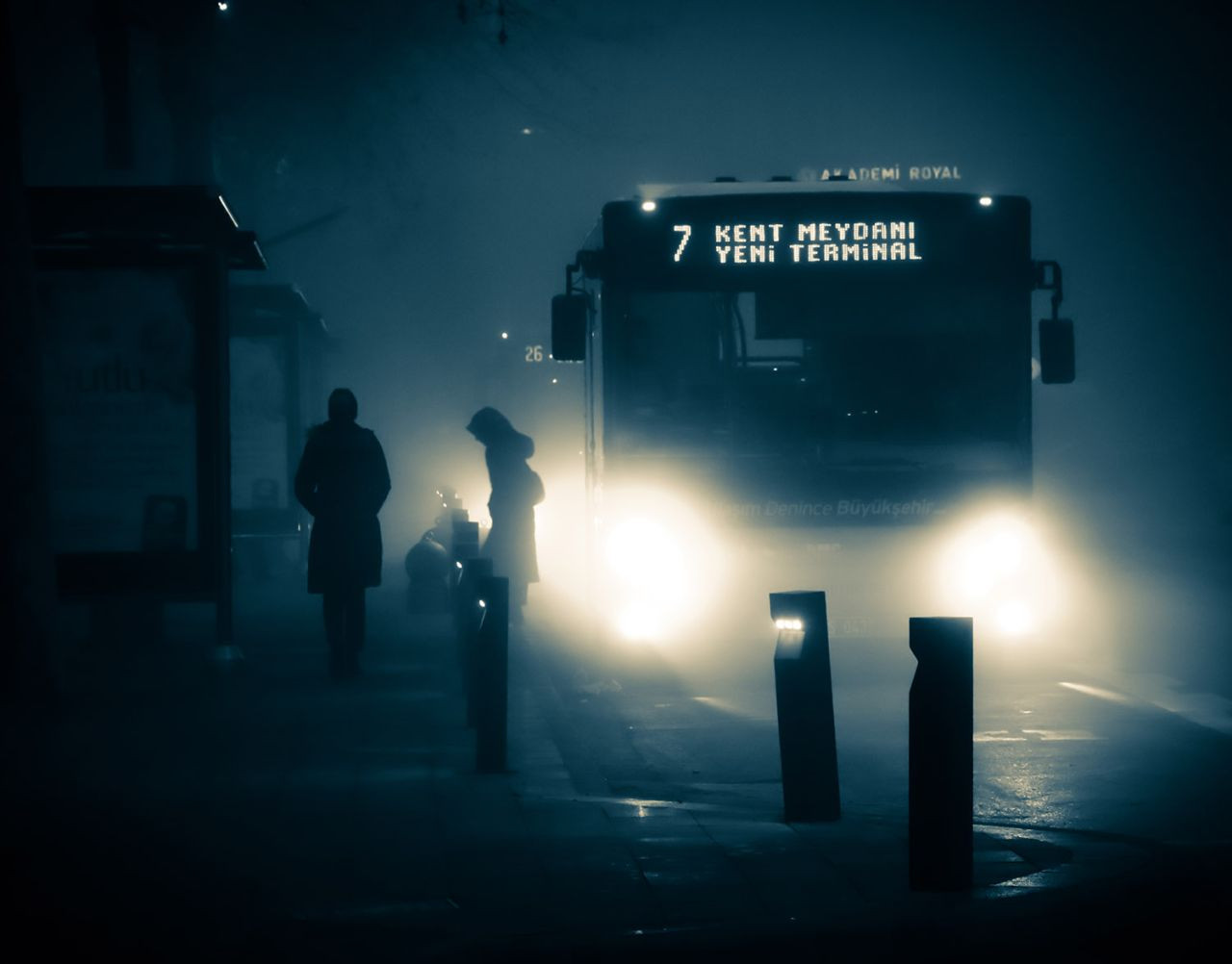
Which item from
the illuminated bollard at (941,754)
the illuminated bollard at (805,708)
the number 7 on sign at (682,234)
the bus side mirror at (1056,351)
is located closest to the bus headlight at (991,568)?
the bus side mirror at (1056,351)

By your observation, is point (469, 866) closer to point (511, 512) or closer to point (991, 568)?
point (991, 568)

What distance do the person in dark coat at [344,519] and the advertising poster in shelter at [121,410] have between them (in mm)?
1155

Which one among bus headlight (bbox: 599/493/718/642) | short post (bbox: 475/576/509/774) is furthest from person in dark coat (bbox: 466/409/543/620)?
short post (bbox: 475/576/509/774)

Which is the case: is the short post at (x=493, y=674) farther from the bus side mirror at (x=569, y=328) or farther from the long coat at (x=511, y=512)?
the long coat at (x=511, y=512)

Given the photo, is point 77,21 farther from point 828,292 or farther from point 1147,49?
point 1147,49

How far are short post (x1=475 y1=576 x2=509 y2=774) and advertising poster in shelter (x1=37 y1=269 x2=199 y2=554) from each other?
5.12m

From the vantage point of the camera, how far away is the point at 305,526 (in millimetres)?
25578

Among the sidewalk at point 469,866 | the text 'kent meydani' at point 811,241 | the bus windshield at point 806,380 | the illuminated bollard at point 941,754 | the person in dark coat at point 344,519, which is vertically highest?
the text 'kent meydani' at point 811,241

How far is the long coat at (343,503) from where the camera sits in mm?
12969

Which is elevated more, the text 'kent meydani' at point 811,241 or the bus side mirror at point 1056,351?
the text 'kent meydani' at point 811,241

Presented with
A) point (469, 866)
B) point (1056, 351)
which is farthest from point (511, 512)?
point (469, 866)

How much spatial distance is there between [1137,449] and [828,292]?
126ft

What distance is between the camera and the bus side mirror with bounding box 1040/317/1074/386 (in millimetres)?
13609

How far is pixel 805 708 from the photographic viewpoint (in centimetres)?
766
